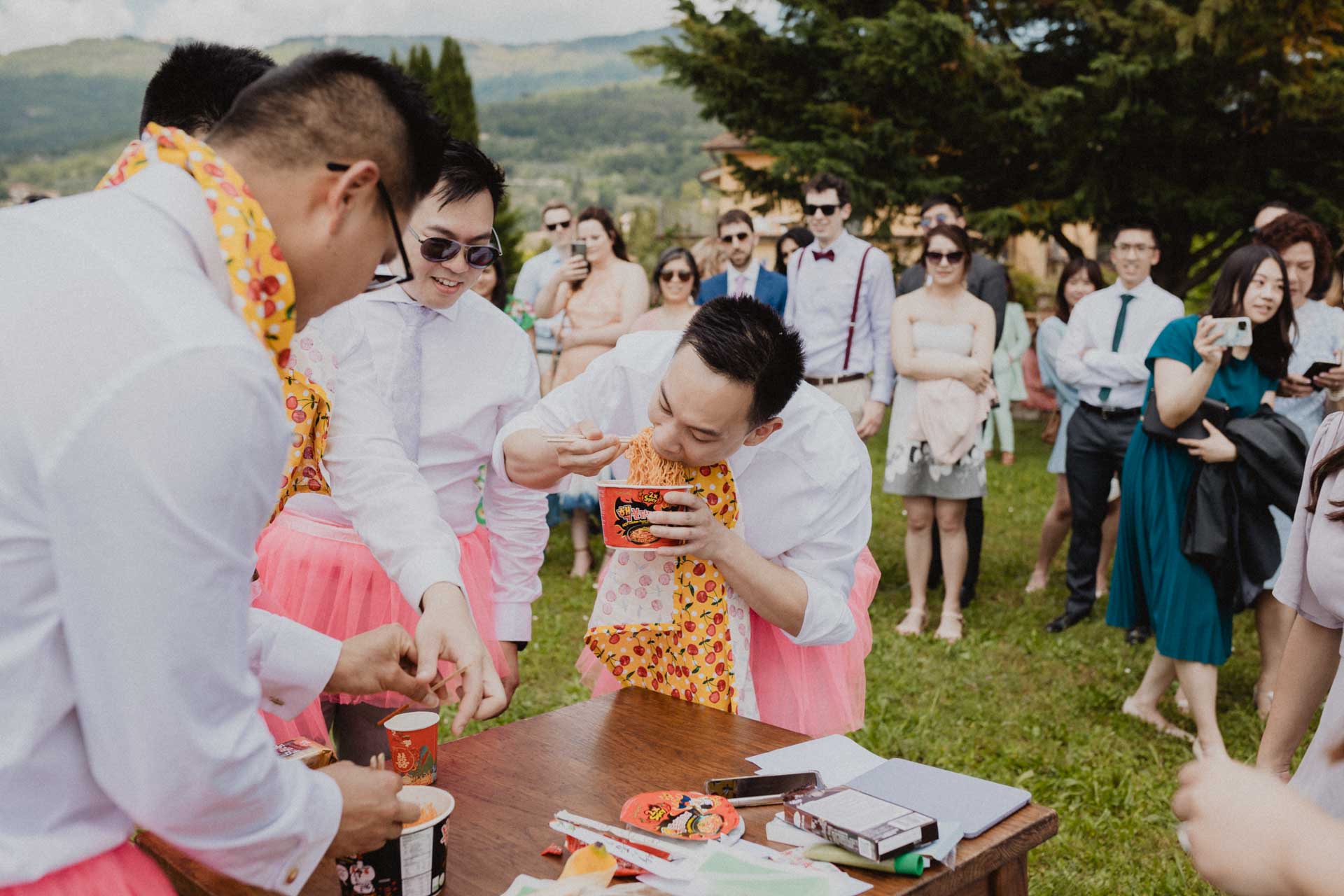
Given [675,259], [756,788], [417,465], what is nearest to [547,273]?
[675,259]

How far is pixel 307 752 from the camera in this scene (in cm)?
197

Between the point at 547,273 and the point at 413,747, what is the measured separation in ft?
20.1

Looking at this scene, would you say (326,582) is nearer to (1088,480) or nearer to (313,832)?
(313,832)

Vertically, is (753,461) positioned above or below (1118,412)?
above

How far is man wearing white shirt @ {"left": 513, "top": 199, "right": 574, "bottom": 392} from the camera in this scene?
24.8ft

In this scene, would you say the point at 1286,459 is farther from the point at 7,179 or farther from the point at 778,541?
the point at 7,179

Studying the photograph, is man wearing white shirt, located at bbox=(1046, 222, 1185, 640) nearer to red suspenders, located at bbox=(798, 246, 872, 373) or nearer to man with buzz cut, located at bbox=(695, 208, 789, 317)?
red suspenders, located at bbox=(798, 246, 872, 373)

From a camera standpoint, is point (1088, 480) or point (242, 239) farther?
point (1088, 480)

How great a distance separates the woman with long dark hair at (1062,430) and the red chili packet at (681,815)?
487 centimetres

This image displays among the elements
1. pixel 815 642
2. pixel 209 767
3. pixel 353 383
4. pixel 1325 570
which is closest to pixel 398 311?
pixel 353 383

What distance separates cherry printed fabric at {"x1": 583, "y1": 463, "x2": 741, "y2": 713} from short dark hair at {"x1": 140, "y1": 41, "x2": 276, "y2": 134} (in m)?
1.41

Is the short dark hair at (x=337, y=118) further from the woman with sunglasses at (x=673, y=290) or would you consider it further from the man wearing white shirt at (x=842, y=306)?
the woman with sunglasses at (x=673, y=290)

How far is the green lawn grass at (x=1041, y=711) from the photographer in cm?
376

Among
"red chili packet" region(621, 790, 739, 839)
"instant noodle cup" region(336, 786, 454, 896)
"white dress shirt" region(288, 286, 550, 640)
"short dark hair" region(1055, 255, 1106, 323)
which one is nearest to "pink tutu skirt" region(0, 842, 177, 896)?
"instant noodle cup" region(336, 786, 454, 896)
